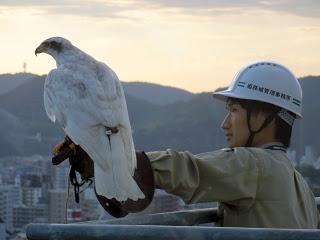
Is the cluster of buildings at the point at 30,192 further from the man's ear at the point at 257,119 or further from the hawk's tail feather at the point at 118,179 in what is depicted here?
the hawk's tail feather at the point at 118,179

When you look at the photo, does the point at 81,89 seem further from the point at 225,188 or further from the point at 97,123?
the point at 225,188

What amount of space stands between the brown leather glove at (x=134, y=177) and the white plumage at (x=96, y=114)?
0.02 m

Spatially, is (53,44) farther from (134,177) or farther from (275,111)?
(134,177)

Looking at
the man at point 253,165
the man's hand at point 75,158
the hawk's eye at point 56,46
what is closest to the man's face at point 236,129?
the man at point 253,165

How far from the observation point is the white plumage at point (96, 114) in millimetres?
4395

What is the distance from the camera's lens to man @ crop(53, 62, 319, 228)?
167 inches

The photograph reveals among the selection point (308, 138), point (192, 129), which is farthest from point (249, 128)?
point (192, 129)

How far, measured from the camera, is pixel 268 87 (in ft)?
16.0

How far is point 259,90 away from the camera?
191 inches

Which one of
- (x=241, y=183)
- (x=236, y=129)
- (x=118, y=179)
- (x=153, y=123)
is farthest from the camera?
(x=153, y=123)

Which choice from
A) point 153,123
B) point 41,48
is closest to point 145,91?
point 153,123

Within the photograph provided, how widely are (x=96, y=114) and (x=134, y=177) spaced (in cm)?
67

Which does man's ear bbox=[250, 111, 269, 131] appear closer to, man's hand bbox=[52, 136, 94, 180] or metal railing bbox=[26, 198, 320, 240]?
man's hand bbox=[52, 136, 94, 180]

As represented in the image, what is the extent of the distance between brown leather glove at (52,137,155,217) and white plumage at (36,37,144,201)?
2cm
